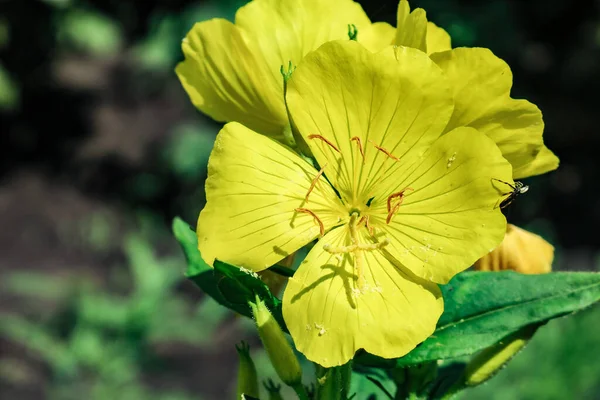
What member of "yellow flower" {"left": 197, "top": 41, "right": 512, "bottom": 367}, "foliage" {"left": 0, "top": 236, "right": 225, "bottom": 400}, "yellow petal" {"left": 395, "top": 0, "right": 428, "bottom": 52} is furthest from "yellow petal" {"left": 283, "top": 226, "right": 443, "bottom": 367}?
"foliage" {"left": 0, "top": 236, "right": 225, "bottom": 400}

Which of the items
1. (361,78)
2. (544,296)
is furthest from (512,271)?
(361,78)

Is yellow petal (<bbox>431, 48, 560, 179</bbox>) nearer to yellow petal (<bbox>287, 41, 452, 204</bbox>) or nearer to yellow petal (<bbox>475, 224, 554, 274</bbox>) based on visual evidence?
yellow petal (<bbox>287, 41, 452, 204</bbox>)

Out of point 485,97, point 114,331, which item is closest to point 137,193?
point 114,331

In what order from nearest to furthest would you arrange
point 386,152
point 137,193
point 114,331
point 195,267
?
point 386,152 < point 195,267 < point 114,331 < point 137,193

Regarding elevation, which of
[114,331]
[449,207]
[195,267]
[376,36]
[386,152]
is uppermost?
[114,331]

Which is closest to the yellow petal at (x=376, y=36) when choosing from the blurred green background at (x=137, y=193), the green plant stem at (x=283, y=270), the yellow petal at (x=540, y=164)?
the yellow petal at (x=540, y=164)

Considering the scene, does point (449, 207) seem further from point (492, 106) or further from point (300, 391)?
point (300, 391)

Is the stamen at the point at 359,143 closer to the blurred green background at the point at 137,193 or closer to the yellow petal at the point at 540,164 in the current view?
the yellow petal at the point at 540,164

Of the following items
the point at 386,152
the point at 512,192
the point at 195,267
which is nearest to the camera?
the point at 512,192
